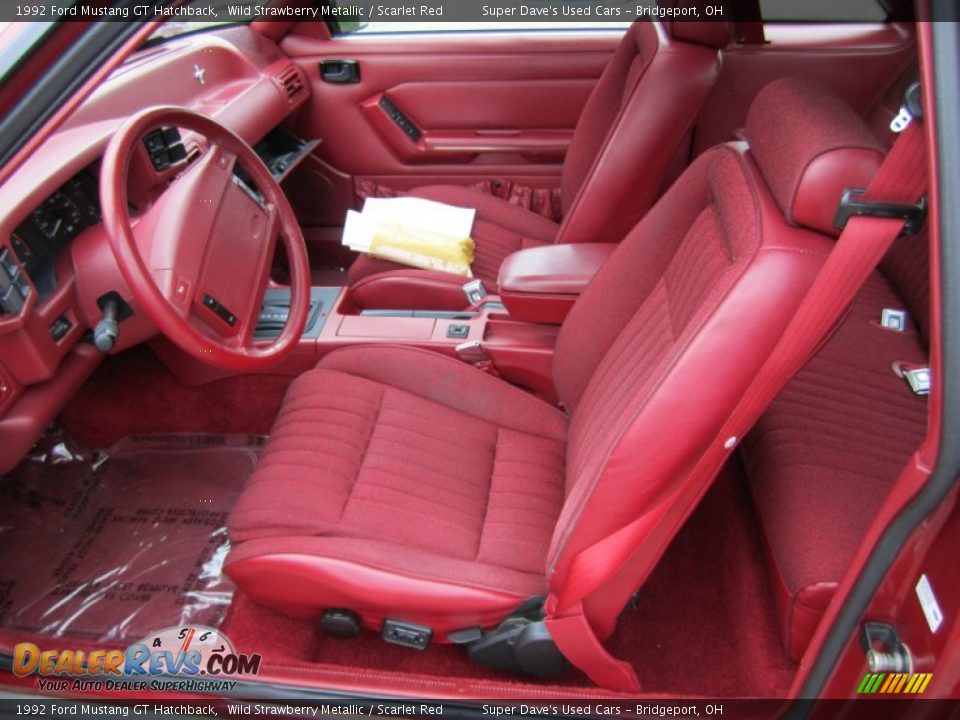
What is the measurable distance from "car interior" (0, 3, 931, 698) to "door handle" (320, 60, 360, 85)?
0.28 m

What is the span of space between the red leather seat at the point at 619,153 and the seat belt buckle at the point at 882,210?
2.92 feet

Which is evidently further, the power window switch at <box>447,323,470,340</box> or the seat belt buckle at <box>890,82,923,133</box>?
the power window switch at <box>447,323,470,340</box>

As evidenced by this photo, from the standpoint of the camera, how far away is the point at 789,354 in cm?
84

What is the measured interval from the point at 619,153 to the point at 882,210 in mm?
960

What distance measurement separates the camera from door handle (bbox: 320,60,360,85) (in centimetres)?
241

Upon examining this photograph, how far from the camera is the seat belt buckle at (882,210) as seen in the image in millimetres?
761

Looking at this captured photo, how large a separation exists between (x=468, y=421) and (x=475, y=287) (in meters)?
0.49

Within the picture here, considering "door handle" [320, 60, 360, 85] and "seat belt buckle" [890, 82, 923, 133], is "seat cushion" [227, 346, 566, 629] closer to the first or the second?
"seat belt buckle" [890, 82, 923, 133]

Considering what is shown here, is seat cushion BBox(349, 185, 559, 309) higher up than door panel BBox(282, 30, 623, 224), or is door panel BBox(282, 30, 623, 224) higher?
door panel BBox(282, 30, 623, 224)

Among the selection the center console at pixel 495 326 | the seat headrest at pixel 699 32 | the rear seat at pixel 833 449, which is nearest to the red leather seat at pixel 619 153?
the seat headrest at pixel 699 32

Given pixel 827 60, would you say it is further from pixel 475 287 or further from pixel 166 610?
pixel 166 610

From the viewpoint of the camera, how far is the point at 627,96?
1671 mm

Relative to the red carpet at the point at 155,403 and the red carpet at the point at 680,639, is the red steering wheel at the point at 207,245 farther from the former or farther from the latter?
the red carpet at the point at 680,639

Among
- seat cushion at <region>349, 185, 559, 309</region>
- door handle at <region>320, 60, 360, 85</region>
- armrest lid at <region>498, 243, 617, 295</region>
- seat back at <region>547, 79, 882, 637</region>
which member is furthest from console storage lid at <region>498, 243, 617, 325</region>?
door handle at <region>320, 60, 360, 85</region>
